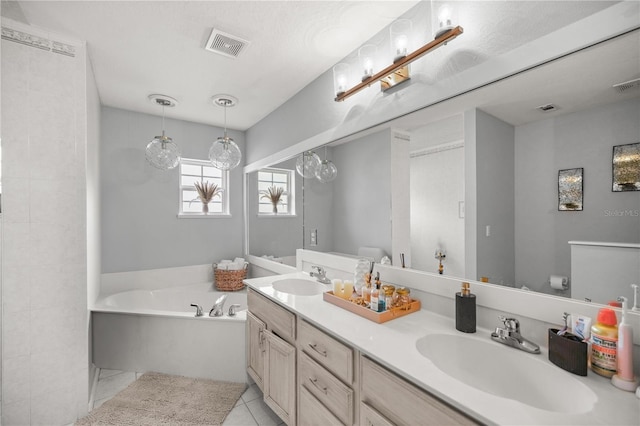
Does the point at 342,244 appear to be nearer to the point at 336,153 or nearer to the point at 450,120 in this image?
the point at 336,153

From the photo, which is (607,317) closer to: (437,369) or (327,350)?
(437,369)

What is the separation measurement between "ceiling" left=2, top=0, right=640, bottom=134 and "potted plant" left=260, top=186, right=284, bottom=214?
2.85 feet

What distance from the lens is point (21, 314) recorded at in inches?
69.4

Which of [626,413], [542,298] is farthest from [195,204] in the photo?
[626,413]

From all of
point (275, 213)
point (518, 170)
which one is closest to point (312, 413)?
point (518, 170)

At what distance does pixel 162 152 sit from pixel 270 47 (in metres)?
1.67

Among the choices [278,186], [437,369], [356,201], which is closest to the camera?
[437,369]

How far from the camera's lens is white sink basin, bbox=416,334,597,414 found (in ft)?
2.85

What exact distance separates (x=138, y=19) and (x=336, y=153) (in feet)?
4.84

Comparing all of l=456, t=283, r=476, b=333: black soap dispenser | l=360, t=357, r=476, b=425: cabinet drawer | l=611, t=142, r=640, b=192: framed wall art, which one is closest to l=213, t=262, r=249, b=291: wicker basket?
l=360, t=357, r=476, b=425: cabinet drawer

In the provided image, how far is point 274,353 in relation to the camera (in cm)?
175

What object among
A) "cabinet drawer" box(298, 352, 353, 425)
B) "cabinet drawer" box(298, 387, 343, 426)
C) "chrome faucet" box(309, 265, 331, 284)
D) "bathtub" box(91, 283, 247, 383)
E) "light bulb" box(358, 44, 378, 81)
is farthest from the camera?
"bathtub" box(91, 283, 247, 383)

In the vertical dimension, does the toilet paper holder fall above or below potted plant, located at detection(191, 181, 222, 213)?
below

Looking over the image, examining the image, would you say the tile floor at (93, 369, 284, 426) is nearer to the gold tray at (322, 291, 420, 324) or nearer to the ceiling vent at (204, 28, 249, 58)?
the gold tray at (322, 291, 420, 324)
